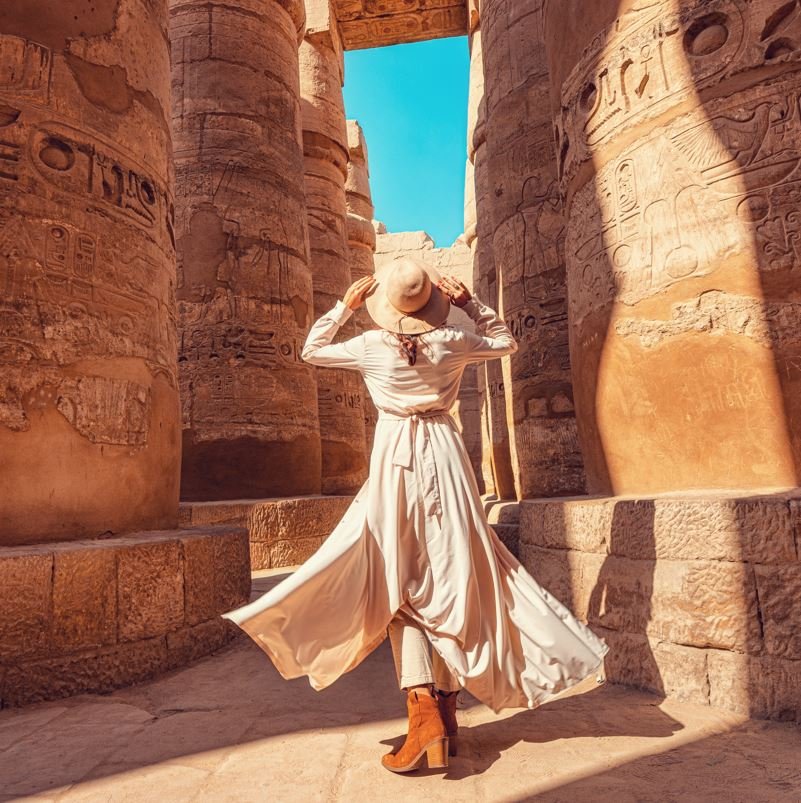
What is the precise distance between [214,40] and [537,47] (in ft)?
11.7

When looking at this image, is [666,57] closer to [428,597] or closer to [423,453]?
[423,453]

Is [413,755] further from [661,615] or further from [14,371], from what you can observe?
[14,371]

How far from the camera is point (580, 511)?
3.10m

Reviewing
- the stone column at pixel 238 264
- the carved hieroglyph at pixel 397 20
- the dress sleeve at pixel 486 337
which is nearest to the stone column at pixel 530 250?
the stone column at pixel 238 264

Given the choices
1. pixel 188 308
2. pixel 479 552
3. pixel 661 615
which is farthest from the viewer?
pixel 188 308

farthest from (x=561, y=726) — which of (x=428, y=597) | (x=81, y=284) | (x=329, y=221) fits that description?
(x=329, y=221)

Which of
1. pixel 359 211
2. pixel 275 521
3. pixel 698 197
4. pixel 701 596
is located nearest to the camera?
pixel 701 596

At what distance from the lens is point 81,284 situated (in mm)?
3221

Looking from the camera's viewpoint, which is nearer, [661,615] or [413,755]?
[413,755]

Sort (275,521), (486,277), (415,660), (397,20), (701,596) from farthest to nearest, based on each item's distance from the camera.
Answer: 1. (397,20)
2. (486,277)
3. (275,521)
4. (701,596)
5. (415,660)

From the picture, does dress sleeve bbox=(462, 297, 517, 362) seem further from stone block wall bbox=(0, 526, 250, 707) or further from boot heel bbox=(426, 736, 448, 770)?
stone block wall bbox=(0, 526, 250, 707)

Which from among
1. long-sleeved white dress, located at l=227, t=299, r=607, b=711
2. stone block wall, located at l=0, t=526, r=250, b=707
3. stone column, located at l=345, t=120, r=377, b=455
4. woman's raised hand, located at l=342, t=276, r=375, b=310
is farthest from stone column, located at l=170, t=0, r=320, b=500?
stone column, located at l=345, t=120, r=377, b=455

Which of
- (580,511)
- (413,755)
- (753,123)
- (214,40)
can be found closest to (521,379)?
(580,511)

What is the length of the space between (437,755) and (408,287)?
1.46 metres
